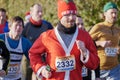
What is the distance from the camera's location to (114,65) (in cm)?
788

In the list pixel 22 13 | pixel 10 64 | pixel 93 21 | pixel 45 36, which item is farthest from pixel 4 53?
pixel 22 13

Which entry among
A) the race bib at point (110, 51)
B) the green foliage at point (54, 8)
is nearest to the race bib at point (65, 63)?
the race bib at point (110, 51)

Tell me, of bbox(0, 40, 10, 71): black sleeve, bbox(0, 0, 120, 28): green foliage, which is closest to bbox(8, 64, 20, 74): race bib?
bbox(0, 40, 10, 71): black sleeve

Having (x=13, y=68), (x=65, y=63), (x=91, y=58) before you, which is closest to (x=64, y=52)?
(x=65, y=63)

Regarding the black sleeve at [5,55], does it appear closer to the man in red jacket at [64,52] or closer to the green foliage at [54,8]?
the man in red jacket at [64,52]

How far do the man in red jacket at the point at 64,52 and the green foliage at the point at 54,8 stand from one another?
799cm

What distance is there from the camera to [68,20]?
5582 millimetres

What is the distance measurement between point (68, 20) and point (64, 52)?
394 millimetres

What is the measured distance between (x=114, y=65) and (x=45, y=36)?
2.45 metres

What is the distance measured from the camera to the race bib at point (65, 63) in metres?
5.66

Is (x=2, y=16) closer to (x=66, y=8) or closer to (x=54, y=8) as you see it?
(x=66, y=8)

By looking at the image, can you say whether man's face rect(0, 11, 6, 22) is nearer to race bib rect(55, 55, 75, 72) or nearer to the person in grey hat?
the person in grey hat

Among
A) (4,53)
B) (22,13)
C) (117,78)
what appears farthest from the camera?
(22,13)

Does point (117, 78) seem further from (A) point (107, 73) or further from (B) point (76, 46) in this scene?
(B) point (76, 46)
